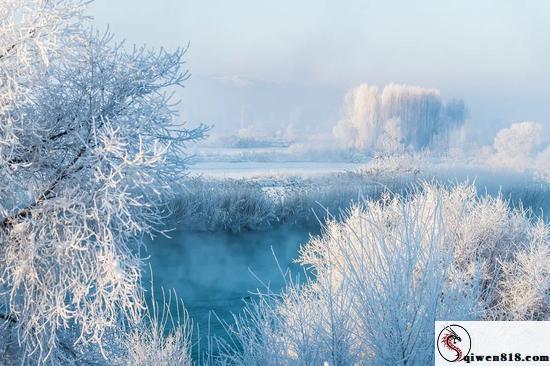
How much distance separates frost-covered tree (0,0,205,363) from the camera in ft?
14.7

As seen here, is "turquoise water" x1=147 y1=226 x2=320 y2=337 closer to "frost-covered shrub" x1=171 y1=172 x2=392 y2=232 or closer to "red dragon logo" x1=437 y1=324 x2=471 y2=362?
"frost-covered shrub" x1=171 y1=172 x2=392 y2=232

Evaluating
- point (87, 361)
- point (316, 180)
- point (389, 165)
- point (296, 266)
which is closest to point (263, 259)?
point (296, 266)

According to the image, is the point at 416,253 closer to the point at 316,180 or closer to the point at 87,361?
the point at 87,361

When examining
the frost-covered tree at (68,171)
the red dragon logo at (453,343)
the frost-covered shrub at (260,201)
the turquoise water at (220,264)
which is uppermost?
the frost-covered tree at (68,171)

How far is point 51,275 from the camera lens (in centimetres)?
468

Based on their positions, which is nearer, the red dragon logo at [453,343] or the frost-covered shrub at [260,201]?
the red dragon logo at [453,343]

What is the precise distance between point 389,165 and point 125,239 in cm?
1871

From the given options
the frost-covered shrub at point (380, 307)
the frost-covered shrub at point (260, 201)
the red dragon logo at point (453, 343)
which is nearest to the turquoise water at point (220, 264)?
the frost-covered shrub at point (260, 201)

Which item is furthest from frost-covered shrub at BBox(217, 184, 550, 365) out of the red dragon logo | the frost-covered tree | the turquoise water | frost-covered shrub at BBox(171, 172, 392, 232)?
frost-covered shrub at BBox(171, 172, 392, 232)

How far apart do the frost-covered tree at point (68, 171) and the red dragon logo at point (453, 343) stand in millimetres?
2045

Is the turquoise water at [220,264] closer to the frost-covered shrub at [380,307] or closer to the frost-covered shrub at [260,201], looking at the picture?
the frost-covered shrub at [260,201]

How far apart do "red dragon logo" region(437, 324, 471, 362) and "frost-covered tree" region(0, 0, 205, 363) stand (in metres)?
2.05

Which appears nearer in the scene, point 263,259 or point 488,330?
point 488,330

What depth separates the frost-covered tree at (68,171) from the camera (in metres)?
4.49
